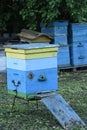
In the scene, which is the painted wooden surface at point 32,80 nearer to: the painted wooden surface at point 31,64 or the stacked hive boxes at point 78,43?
the painted wooden surface at point 31,64

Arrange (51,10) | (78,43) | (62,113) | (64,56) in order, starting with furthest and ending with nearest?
(78,43)
(64,56)
(51,10)
(62,113)

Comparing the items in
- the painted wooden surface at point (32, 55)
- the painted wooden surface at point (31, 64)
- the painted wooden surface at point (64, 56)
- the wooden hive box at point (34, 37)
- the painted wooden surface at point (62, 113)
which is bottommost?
the painted wooden surface at point (64, 56)

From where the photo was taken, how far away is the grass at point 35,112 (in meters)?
6.29

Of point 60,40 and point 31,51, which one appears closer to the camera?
point 31,51

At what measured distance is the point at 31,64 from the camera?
21.1 ft

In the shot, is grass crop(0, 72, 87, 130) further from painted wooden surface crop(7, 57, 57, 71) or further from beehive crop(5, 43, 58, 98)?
painted wooden surface crop(7, 57, 57, 71)

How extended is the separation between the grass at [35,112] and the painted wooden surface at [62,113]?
0.11 meters

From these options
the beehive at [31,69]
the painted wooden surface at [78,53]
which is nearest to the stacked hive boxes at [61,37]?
the painted wooden surface at [78,53]

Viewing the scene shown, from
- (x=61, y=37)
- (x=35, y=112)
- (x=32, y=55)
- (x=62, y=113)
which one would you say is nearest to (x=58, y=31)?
(x=61, y=37)

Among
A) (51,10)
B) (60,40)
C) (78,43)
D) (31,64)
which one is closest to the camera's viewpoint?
(31,64)

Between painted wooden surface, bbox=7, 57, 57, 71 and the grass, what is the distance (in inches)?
30.2

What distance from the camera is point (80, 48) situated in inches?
459

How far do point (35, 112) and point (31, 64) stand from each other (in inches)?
38.9

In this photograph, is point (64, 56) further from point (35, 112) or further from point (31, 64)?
point (31, 64)
